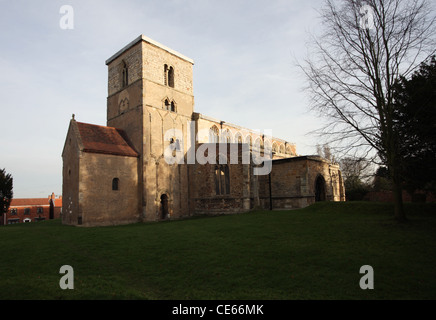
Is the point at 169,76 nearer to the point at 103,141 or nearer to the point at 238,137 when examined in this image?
the point at 103,141

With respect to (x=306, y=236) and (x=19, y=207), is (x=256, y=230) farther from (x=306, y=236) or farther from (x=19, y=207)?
(x=19, y=207)

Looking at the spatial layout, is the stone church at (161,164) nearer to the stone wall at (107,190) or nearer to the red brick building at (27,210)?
the stone wall at (107,190)

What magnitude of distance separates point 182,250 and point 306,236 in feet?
17.1

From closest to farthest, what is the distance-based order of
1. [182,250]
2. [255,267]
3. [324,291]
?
1. [324,291]
2. [255,267]
3. [182,250]

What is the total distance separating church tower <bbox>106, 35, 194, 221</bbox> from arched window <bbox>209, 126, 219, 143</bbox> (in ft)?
11.3

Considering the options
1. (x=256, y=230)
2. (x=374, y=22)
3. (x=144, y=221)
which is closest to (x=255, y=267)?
(x=256, y=230)

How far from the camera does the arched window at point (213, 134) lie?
31641mm

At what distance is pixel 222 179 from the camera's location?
86.8ft

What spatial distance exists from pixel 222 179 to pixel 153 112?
9219mm

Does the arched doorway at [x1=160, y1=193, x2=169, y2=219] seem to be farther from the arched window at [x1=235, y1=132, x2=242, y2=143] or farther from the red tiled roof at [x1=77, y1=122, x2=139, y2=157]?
the arched window at [x1=235, y1=132, x2=242, y2=143]

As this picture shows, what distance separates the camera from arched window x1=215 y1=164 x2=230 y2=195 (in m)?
26.2

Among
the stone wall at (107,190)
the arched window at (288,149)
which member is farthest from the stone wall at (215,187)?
the arched window at (288,149)
